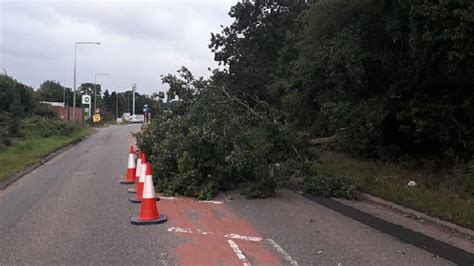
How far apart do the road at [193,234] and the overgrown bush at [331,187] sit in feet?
1.47

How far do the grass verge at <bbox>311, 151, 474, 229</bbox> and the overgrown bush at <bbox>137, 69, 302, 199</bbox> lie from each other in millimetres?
2031

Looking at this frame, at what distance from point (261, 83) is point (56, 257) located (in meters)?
29.9

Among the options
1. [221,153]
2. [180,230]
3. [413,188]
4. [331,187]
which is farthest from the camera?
[221,153]

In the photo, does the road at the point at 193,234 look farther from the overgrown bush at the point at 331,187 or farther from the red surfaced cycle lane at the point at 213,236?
the overgrown bush at the point at 331,187

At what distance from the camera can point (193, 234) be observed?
8180 mm

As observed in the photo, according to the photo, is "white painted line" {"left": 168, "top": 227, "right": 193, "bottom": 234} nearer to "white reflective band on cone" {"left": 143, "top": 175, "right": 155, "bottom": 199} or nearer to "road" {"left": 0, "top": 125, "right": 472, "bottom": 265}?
"road" {"left": 0, "top": 125, "right": 472, "bottom": 265}

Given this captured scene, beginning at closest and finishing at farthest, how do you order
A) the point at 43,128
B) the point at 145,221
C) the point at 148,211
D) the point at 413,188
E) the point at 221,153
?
the point at 145,221 → the point at 148,211 → the point at 413,188 → the point at 221,153 → the point at 43,128

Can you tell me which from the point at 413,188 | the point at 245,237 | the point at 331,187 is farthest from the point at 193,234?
the point at 413,188

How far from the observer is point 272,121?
14.4m

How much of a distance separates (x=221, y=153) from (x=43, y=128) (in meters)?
27.6

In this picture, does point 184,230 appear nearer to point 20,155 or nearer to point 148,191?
point 148,191

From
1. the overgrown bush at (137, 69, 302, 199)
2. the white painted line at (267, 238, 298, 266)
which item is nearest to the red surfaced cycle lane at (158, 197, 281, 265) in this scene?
the white painted line at (267, 238, 298, 266)

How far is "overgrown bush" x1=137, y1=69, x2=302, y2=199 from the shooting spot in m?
12.4

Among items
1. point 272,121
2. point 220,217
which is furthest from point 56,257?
point 272,121
